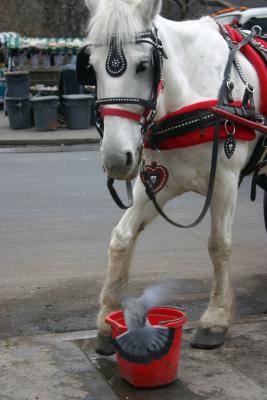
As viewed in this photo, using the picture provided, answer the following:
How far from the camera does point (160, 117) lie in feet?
13.2

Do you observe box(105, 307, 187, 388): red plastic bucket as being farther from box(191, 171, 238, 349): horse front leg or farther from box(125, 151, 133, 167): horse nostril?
box(125, 151, 133, 167): horse nostril

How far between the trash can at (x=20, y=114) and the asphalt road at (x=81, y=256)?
7.97m

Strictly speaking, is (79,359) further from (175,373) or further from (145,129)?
(145,129)

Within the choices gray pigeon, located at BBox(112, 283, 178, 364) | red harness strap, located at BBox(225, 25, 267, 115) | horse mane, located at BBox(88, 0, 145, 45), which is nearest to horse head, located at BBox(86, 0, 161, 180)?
horse mane, located at BBox(88, 0, 145, 45)

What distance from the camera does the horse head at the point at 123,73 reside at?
3443 millimetres

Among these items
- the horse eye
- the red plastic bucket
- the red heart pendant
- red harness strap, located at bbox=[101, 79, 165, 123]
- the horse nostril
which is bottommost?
the red plastic bucket

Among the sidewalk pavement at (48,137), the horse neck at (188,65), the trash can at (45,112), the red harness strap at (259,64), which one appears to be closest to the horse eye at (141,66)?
the horse neck at (188,65)

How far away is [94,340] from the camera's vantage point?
446 centimetres

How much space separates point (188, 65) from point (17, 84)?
14.2 m

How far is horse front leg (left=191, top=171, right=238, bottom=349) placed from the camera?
4.20m

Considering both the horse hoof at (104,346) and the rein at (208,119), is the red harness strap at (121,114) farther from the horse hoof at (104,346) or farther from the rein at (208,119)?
the horse hoof at (104,346)

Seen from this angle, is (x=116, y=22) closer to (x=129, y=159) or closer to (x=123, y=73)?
(x=123, y=73)

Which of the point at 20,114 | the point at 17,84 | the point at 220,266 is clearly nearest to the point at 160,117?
the point at 220,266

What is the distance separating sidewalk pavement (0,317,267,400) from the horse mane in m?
1.78
